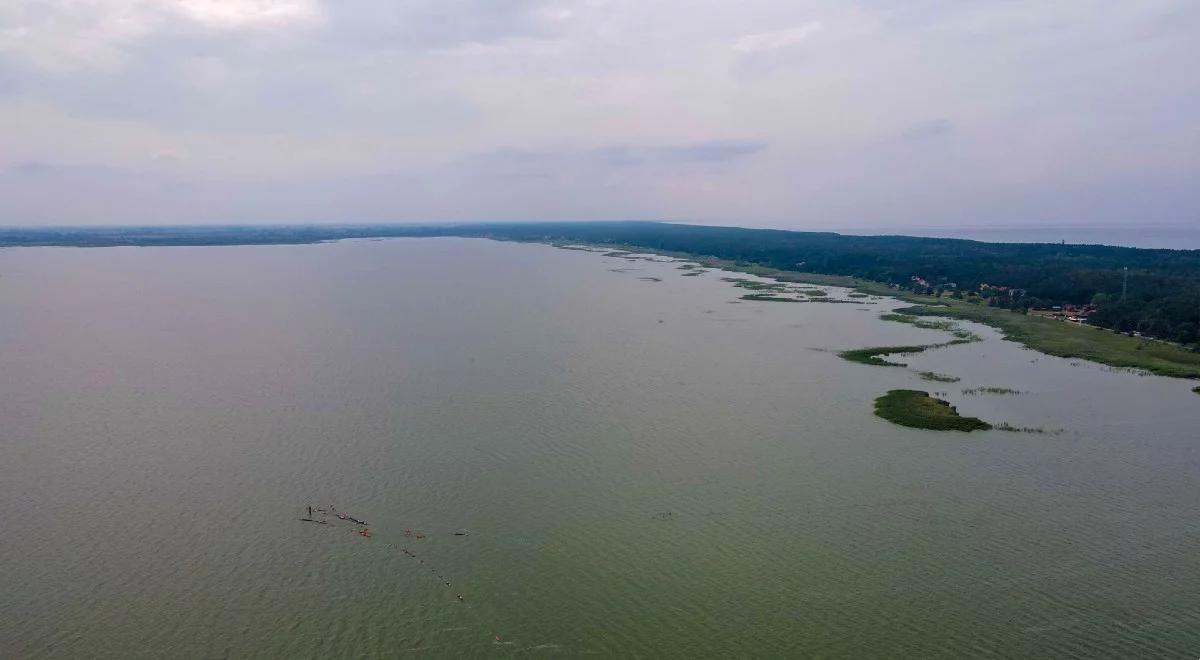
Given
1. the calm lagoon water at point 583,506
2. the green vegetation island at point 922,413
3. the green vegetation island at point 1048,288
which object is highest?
the green vegetation island at point 1048,288

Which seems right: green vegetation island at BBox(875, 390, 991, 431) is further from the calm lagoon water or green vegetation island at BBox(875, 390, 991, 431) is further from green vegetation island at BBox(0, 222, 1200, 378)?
green vegetation island at BBox(0, 222, 1200, 378)

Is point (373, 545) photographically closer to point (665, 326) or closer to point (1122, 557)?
point (1122, 557)

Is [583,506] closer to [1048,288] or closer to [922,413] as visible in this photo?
[922,413]

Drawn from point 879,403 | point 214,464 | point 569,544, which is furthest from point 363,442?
point 879,403

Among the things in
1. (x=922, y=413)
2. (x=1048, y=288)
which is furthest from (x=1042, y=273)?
(x=922, y=413)

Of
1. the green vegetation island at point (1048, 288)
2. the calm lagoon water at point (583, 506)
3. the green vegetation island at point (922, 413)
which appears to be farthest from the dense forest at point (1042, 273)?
the green vegetation island at point (922, 413)

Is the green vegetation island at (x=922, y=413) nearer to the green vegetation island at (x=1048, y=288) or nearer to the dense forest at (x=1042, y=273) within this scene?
the green vegetation island at (x=1048, y=288)
